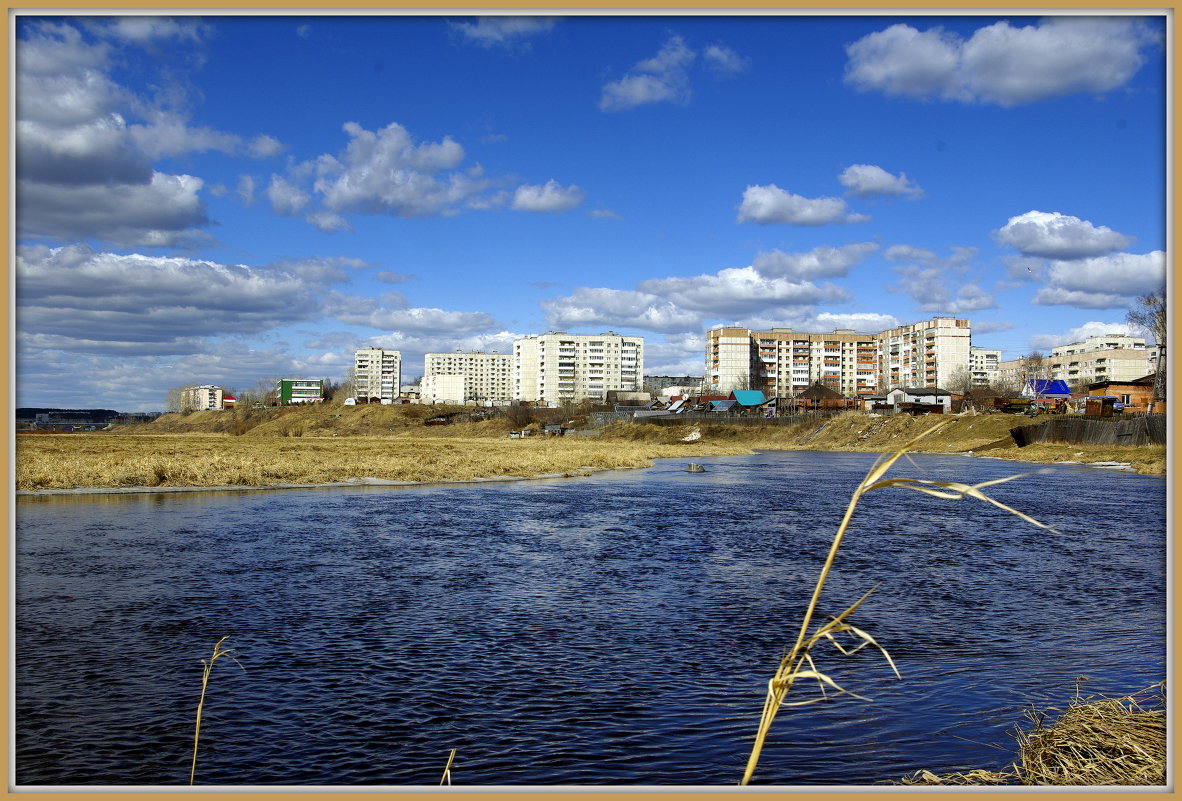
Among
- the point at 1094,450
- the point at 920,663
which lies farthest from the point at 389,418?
the point at 920,663

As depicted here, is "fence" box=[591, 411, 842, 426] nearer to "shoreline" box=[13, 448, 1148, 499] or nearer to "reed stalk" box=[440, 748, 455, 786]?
"shoreline" box=[13, 448, 1148, 499]

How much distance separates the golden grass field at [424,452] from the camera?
3675 centimetres

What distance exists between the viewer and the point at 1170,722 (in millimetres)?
3906

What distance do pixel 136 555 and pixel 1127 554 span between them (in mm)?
22314

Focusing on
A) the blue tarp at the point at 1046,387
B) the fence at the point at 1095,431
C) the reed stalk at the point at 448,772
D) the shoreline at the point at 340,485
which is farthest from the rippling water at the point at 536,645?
the blue tarp at the point at 1046,387

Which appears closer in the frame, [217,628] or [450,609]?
[217,628]

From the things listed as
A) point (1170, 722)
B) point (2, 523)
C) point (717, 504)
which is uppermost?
point (2, 523)

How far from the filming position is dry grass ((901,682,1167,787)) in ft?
21.8

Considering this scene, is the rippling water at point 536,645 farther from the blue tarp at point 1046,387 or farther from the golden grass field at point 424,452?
the blue tarp at point 1046,387

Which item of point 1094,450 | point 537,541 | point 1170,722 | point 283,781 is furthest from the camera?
point 1094,450

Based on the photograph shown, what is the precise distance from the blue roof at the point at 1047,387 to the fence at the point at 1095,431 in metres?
30.8

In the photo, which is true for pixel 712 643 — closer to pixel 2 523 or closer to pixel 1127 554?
pixel 2 523

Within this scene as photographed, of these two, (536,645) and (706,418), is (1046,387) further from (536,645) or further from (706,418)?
(536,645)

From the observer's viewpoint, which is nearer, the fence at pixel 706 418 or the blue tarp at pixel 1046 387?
the blue tarp at pixel 1046 387
